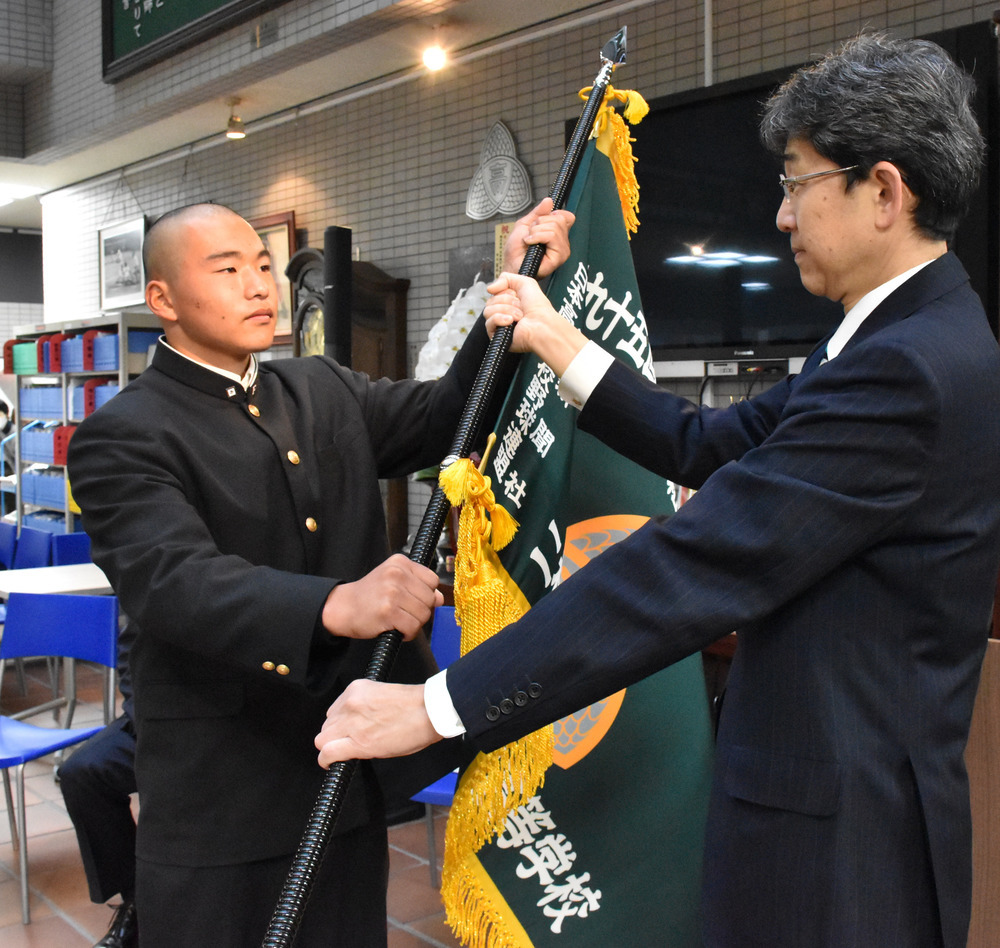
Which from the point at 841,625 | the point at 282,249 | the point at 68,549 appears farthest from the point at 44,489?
the point at 841,625

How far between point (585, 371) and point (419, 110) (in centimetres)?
415

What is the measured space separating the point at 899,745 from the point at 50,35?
8.38 meters

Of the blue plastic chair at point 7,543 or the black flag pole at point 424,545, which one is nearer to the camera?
the black flag pole at point 424,545

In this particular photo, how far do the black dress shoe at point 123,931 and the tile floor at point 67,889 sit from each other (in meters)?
0.32

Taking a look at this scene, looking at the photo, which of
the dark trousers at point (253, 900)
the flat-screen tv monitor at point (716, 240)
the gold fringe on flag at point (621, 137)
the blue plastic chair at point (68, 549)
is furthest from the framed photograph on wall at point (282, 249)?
the dark trousers at point (253, 900)

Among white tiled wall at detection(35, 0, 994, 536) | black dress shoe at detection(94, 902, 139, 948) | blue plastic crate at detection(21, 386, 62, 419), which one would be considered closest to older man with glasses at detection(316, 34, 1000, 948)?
black dress shoe at detection(94, 902, 139, 948)

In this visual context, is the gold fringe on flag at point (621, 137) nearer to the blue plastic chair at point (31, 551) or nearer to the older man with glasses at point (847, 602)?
the older man with glasses at point (847, 602)

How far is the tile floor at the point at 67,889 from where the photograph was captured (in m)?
2.98

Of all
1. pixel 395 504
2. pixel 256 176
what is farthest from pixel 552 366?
pixel 256 176

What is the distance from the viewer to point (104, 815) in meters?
2.85

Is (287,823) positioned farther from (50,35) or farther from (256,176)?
(50,35)

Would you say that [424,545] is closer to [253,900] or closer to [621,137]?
[253,900]

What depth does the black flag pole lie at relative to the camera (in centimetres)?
114

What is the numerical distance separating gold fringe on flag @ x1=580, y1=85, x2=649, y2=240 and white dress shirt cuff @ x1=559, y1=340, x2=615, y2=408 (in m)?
0.48
